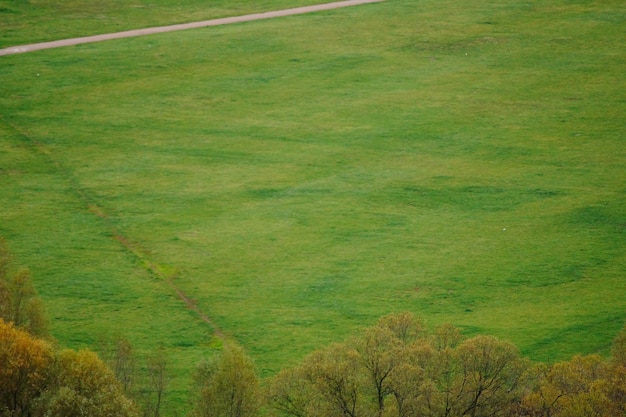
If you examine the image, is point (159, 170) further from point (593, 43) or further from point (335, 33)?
point (593, 43)

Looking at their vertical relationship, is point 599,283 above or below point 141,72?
below

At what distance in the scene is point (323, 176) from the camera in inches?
2603

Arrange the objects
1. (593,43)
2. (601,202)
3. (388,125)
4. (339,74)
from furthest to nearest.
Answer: (593,43) < (339,74) < (388,125) < (601,202)

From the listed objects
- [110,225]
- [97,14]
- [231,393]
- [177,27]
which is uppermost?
[97,14]

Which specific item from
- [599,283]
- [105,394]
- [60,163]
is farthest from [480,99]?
[105,394]

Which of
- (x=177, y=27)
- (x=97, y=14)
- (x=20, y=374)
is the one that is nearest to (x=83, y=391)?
(x=20, y=374)

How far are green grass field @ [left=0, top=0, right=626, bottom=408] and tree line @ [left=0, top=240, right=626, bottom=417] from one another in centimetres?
950

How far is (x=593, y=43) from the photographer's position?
86.4 m

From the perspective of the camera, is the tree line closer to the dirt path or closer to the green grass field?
the green grass field

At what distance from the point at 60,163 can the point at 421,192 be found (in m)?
25.3

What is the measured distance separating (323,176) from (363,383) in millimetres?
30344

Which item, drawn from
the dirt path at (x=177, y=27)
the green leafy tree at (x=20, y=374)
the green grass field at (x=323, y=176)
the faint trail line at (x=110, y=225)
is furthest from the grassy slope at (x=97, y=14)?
the green leafy tree at (x=20, y=374)

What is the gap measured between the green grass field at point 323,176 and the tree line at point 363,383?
9.50 m

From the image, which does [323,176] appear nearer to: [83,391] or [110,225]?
[110,225]
